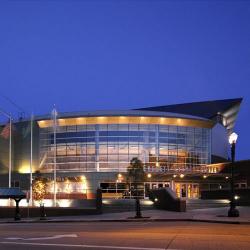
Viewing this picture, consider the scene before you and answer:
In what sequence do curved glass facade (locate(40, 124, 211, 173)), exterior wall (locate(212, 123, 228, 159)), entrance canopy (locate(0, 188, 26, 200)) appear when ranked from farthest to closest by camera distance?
exterior wall (locate(212, 123, 228, 159)) → curved glass facade (locate(40, 124, 211, 173)) → entrance canopy (locate(0, 188, 26, 200))

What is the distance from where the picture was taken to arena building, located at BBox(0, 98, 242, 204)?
77.5 meters

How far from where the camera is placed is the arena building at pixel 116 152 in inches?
3051

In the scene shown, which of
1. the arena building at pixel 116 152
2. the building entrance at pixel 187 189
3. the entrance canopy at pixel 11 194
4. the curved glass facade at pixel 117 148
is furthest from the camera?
the building entrance at pixel 187 189

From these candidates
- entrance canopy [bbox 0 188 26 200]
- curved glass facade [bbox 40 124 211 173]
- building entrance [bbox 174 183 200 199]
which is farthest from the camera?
building entrance [bbox 174 183 200 199]

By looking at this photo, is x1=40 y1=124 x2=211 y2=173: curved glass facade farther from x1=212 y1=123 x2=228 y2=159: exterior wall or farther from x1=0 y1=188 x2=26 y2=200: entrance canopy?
Result: x1=0 y1=188 x2=26 y2=200: entrance canopy

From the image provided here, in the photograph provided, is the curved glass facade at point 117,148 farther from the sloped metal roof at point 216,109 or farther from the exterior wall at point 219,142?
the sloped metal roof at point 216,109

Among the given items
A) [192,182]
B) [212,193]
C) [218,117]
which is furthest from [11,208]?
[218,117]

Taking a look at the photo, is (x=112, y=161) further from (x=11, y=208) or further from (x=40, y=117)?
(x=11, y=208)

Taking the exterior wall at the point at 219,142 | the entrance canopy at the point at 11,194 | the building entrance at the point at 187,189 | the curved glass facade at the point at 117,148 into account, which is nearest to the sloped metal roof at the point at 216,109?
the exterior wall at the point at 219,142

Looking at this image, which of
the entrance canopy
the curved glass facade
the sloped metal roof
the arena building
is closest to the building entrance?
the arena building

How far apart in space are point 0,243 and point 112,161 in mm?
62594

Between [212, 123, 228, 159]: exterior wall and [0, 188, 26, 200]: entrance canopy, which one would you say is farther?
[212, 123, 228, 159]: exterior wall

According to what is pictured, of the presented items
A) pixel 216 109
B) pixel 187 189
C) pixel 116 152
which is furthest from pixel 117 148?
pixel 216 109

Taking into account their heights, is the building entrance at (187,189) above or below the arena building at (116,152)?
below
